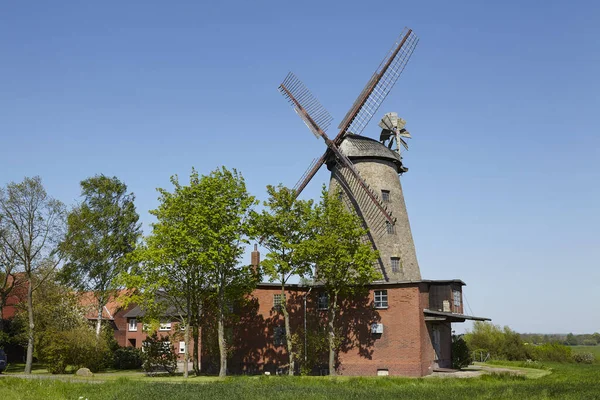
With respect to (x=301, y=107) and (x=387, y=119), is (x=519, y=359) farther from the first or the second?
(x=301, y=107)

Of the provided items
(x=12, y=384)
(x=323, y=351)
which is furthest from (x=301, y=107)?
(x=12, y=384)

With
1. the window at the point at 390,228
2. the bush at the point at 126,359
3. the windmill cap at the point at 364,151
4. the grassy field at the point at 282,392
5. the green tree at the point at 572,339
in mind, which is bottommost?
the green tree at the point at 572,339

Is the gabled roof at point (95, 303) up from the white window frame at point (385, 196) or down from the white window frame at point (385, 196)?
down

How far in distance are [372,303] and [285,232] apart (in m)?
8.83

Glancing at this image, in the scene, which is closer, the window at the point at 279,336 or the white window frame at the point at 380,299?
the white window frame at the point at 380,299

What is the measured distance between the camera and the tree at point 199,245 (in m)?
40.1

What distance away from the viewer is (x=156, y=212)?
42531 mm

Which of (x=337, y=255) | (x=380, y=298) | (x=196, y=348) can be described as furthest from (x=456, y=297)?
(x=196, y=348)

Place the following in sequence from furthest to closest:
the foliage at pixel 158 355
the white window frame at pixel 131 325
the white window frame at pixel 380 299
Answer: the white window frame at pixel 131 325
the foliage at pixel 158 355
the white window frame at pixel 380 299

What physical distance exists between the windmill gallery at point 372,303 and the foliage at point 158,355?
2.90m

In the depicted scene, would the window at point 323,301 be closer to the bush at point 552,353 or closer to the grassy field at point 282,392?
the grassy field at point 282,392

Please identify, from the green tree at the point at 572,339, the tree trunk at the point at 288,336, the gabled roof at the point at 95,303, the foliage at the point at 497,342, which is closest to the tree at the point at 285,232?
the tree trunk at the point at 288,336

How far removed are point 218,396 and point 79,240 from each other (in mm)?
33253

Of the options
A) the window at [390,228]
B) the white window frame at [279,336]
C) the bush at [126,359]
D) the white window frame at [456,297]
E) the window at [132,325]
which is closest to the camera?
the white window frame at [279,336]
